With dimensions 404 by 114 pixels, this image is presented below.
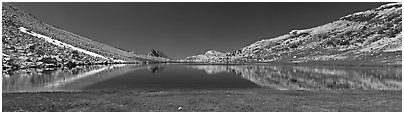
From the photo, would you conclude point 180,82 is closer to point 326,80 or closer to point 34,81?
point 34,81

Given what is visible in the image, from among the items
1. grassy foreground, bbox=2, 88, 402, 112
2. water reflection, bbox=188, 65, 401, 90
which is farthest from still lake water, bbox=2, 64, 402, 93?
grassy foreground, bbox=2, 88, 402, 112

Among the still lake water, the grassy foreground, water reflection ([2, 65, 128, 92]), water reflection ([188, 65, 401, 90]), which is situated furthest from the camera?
water reflection ([188, 65, 401, 90])

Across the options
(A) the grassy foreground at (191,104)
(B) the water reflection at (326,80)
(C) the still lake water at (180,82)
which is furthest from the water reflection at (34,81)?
(B) the water reflection at (326,80)

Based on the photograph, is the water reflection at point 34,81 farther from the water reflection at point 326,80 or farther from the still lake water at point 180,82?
the water reflection at point 326,80

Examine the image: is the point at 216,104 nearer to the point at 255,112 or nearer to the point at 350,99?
the point at 255,112

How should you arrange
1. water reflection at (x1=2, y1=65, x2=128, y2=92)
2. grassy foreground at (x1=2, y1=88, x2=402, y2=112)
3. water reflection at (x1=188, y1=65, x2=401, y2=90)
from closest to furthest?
grassy foreground at (x1=2, y1=88, x2=402, y2=112) < water reflection at (x1=2, y1=65, x2=128, y2=92) < water reflection at (x1=188, y1=65, x2=401, y2=90)

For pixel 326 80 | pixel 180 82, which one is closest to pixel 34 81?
pixel 180 82

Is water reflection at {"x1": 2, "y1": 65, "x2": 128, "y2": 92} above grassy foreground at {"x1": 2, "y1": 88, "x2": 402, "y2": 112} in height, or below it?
above

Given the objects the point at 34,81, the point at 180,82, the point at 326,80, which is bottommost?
the point at 326,80

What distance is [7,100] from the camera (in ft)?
83.0

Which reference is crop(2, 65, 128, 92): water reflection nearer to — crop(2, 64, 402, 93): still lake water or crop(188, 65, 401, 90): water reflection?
crop(2, 64, 402, 93): still lake water

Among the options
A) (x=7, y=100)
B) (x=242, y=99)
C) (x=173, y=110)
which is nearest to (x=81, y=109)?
(x=173, y=110)

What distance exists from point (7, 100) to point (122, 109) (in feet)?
41.3

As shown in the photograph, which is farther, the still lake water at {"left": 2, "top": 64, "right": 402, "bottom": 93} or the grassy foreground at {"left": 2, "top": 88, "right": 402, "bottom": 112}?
the still lake water at {"left": 2, "top": 64, "right": 402, "bottom": 93}
